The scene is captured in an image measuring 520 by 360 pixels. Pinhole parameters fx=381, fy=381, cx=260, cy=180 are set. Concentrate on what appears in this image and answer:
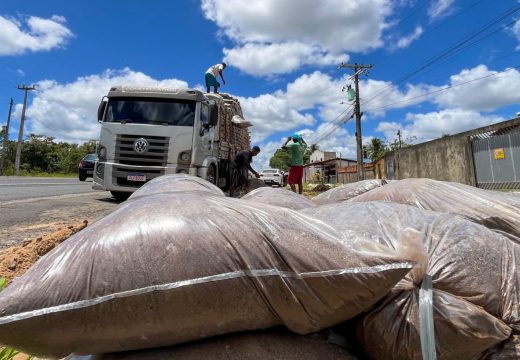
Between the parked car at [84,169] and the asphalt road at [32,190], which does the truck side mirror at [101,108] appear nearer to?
the asphalt road at [32,190]

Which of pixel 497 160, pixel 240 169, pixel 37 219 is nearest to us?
pixel 37 219

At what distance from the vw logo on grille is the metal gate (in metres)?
11.7

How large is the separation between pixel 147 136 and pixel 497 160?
1216 centimetres

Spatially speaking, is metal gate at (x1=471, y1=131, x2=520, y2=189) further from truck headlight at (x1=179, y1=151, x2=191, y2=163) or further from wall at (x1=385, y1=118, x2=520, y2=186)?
truck headlight at (x1=179, y1=151, x2=191, y2=163)

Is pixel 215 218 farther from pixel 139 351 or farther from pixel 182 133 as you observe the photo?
pixel 182 133

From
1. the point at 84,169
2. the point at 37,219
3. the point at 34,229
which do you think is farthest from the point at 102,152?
the point at 84,169

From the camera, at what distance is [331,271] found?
1.13 m

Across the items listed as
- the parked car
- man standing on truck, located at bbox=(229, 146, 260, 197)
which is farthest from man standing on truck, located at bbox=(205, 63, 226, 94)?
the parked car

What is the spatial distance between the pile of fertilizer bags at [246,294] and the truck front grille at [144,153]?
18.2ft

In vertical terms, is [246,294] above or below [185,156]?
below

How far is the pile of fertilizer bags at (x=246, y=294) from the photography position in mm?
1066

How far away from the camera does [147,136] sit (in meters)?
6.61

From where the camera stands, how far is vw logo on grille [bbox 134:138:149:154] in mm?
6582

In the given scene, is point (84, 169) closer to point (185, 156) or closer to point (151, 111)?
point (151, 111)
